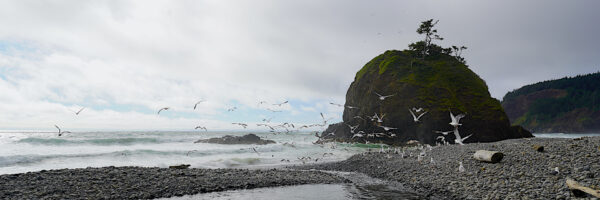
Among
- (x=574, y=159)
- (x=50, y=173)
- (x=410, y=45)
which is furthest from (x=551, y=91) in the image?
(x=50, y=173)

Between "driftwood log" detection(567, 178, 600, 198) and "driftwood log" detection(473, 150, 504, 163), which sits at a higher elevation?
"driftwood log" detection(473, 150, 504, 163)

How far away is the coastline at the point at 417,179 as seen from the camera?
10.1 meters

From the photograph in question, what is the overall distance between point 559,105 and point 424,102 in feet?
437

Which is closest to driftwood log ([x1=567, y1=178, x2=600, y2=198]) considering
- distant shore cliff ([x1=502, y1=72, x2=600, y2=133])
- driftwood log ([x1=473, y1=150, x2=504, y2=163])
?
driftwood log ([x1=473, y1=150, x2=504, y2=163])

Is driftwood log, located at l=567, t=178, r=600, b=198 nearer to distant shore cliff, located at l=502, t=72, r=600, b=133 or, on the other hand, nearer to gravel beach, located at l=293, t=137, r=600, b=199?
gravel beach, located at l=293, t=137, r=600, b=199

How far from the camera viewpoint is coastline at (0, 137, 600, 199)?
10.1m

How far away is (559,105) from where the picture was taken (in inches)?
5221

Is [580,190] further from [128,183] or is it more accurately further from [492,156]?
[128,183]

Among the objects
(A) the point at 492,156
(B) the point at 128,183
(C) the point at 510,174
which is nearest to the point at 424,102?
(A) the point at 492,156

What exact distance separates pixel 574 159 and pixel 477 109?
34.1 meters

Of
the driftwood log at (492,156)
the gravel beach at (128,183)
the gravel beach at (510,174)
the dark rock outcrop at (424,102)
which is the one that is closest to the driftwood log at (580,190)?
the gravel beach at (510,174)

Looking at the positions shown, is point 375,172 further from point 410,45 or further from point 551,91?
point 551,91

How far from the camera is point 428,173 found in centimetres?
1434

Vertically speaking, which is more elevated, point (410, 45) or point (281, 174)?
point (410, 45)
